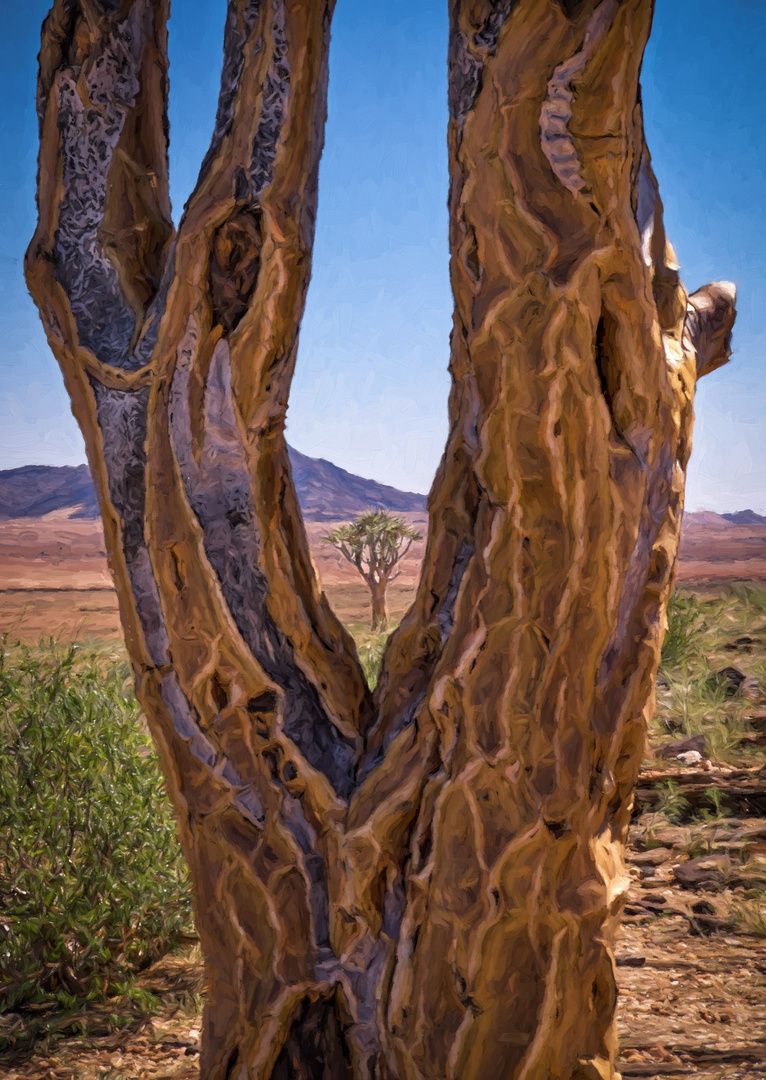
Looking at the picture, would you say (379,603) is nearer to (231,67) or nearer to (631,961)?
(631,961)

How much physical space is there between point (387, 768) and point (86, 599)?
776 cm

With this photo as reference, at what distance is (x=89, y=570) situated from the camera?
1023cm

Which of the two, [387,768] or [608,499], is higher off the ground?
[608,499]

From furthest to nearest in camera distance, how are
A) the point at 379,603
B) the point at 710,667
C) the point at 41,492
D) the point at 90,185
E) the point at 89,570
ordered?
the point at 41,492 < the point at 379,603 < the point at 89,570 < the point at 710,667 < the point at 90,185

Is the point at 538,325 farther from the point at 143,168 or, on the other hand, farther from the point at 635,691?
the point at 143,168

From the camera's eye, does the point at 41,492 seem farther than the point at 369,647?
Yes

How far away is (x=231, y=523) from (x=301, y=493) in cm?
1633

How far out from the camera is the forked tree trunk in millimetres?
1282

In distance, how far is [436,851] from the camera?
4.51 ft

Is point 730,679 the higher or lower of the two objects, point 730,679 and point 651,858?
the higher

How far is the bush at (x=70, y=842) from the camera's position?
2.46 m

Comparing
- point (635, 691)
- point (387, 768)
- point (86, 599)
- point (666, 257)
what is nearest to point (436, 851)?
point (387, 768)

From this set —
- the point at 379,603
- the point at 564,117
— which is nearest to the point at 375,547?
the point at 379,603

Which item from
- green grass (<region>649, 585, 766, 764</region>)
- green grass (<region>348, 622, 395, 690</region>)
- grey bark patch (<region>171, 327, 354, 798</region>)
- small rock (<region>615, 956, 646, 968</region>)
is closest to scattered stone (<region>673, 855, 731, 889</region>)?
small rock (<region>615, 956, 646, 968</region>)
